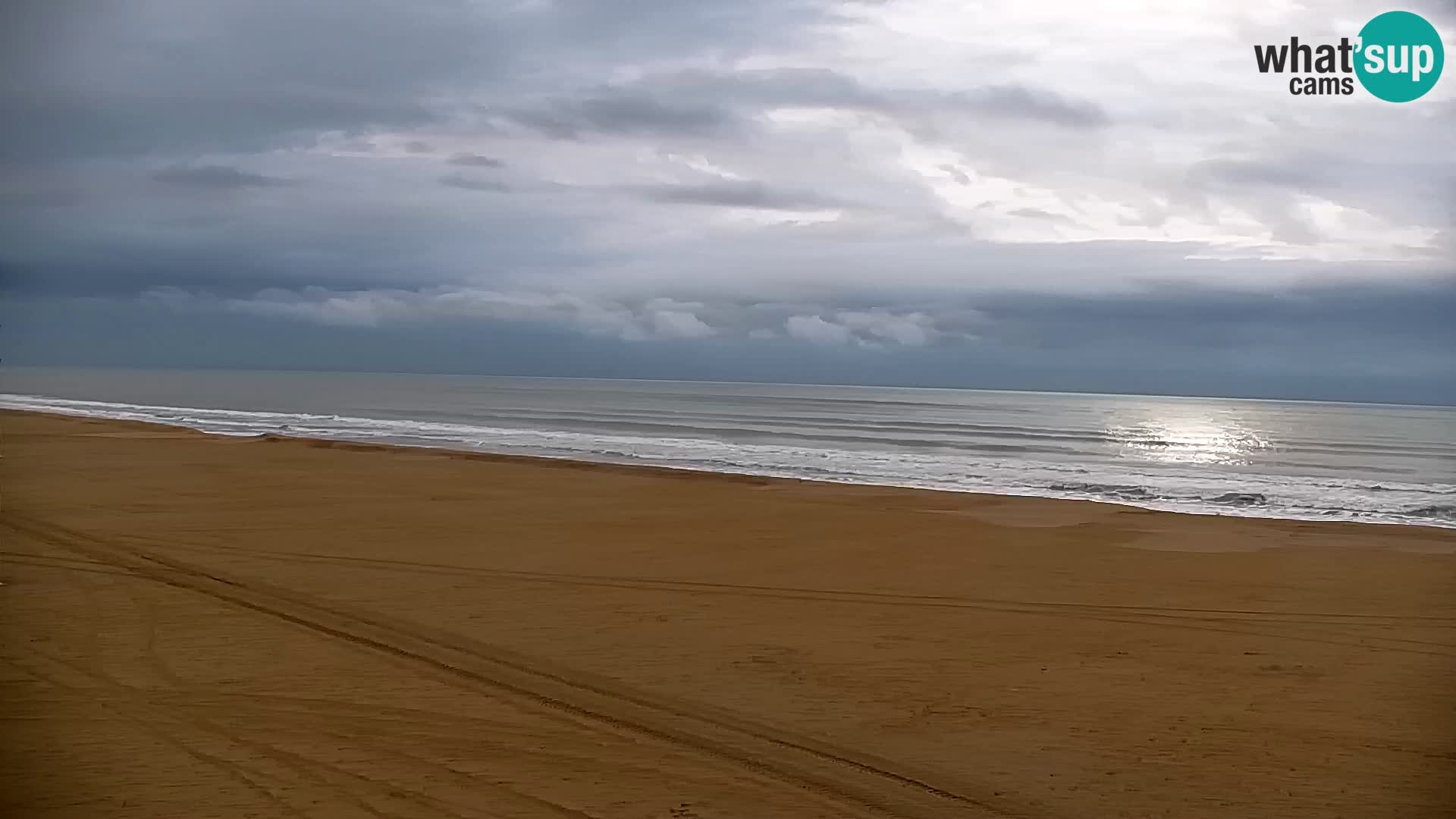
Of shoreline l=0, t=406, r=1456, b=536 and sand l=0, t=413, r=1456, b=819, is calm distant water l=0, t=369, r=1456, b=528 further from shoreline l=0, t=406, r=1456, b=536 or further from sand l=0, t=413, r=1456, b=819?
sand l=0, t=413, r=1456, b=819

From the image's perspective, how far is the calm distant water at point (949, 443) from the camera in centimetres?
2273

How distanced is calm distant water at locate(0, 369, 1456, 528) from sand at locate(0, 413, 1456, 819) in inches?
290

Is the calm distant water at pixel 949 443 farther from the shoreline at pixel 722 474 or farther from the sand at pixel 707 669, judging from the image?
the sand at pixel 707 669

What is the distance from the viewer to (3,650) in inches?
273

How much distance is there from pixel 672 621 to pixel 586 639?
1.03 metres

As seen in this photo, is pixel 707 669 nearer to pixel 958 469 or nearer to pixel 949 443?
pixel 958 469

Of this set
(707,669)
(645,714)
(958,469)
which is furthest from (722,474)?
(645,714)

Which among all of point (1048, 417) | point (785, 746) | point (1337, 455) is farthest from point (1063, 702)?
point (1048, 417)

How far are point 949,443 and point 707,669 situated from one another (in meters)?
32.6

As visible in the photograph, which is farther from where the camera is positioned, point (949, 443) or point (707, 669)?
point (949, 443)

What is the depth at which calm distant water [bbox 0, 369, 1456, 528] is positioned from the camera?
22.7 m

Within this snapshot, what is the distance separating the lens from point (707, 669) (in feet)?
25.0

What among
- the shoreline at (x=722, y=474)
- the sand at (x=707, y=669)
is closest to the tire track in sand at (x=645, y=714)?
the sand at (x=707, y=669)

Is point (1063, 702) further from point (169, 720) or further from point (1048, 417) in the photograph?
point (1048, 417)
